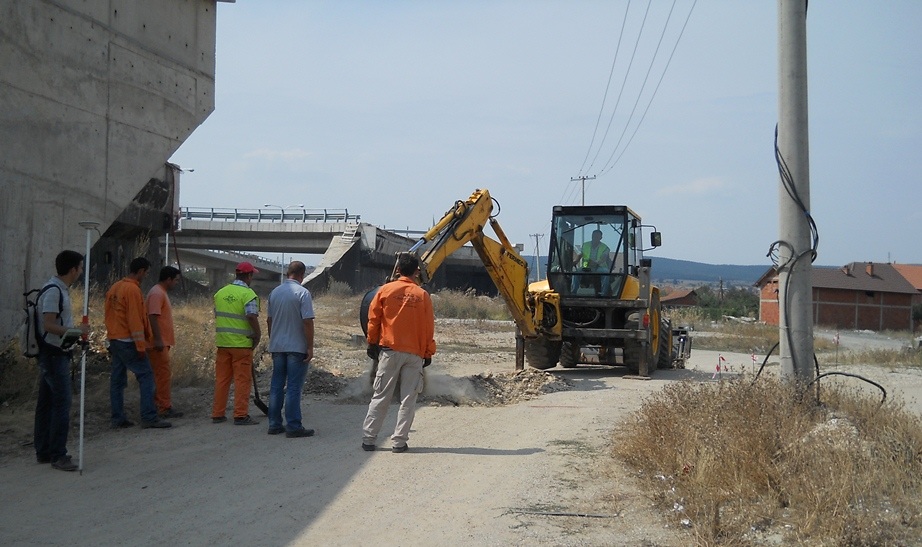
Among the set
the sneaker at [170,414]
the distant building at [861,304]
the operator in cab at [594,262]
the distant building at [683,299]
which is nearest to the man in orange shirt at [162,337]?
the sneaker at [170,414]

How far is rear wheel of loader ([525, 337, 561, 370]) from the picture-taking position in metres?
17.1

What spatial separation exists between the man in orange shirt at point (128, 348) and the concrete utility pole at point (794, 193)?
22.1 ft

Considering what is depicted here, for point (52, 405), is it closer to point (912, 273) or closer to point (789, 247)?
point (789, 247)

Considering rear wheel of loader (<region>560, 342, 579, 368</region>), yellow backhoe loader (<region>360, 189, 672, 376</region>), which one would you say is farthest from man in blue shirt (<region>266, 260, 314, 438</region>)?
rear wheel of loader (<region>560, 342, 579, 368</region>)

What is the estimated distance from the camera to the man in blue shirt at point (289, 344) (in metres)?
9.23

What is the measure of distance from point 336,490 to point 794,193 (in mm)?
5270

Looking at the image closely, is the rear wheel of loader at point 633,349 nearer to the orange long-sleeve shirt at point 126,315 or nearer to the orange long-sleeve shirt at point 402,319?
the orange long-sleeve shirt at point 402,319

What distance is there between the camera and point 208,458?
26.5 feet

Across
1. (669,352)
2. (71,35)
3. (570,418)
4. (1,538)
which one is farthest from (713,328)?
(1,538)

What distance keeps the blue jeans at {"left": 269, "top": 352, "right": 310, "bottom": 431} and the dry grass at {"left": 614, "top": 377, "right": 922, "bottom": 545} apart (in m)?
3.40

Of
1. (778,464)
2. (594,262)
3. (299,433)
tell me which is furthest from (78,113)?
(594,262)

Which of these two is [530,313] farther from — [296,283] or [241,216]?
[241,216]

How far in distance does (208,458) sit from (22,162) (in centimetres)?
502

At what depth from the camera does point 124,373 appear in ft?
31.5
